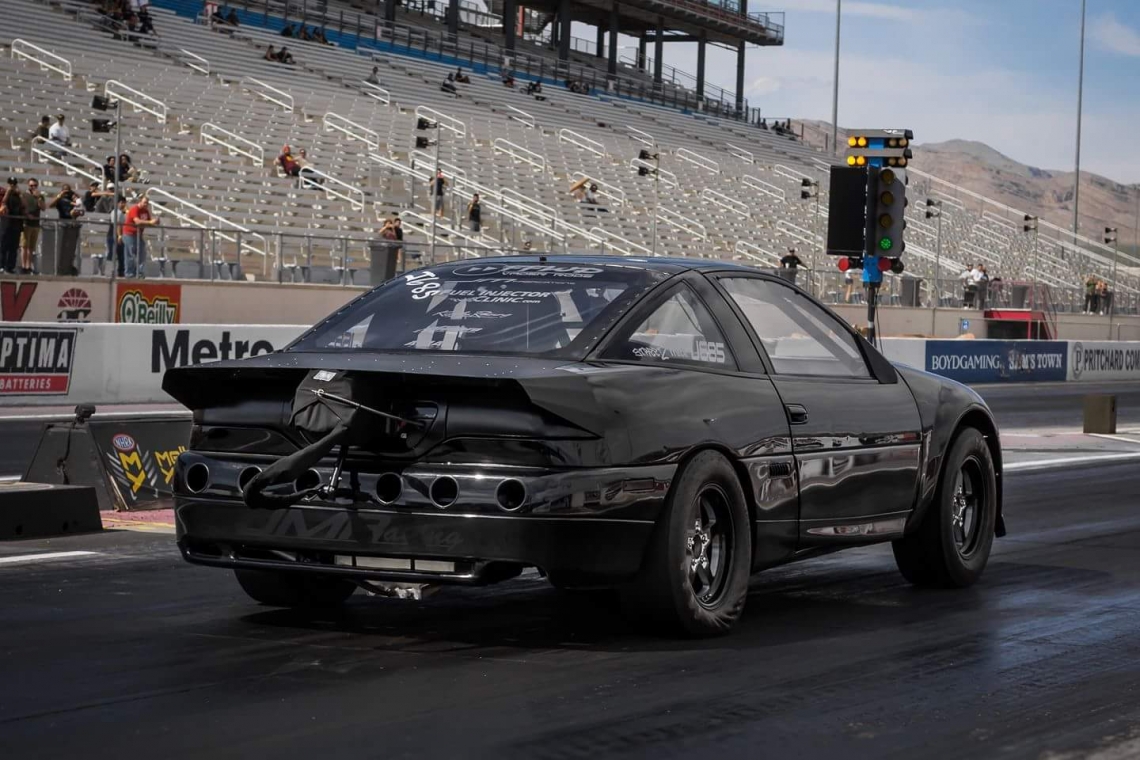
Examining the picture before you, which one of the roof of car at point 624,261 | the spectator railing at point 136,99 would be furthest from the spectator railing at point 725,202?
the roof of car at point 624,261

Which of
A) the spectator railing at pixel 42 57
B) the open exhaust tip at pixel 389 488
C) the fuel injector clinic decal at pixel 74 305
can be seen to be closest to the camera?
the open exhaust tip at pixel 389 488

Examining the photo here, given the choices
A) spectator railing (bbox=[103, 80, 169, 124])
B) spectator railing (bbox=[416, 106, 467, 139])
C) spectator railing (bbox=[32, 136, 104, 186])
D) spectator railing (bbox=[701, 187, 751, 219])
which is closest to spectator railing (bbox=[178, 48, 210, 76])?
spectator railing (bbox=[103, 80, 169, 124])

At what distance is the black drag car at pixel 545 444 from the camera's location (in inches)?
236

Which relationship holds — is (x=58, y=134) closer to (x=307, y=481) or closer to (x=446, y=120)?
(x=446, y=120)

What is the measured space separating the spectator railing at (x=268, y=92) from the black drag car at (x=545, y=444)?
37.0m

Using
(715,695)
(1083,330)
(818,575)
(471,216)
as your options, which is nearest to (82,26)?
(471,216)

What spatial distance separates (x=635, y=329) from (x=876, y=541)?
185 centimetres

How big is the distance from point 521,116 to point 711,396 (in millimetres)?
50276

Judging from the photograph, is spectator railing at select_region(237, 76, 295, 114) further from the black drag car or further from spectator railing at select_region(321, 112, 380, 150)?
the black drag car

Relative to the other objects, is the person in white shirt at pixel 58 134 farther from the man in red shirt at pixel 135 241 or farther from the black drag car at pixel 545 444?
the black drag car at pixel 545 444

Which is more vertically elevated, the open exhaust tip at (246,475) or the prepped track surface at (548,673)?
the open exhaust tip at (246,475)

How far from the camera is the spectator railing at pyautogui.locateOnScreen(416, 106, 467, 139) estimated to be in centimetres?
4766

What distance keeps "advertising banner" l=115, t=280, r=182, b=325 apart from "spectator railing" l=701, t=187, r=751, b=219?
2714 centimetres

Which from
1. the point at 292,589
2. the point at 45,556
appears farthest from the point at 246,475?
the point at 45,556
